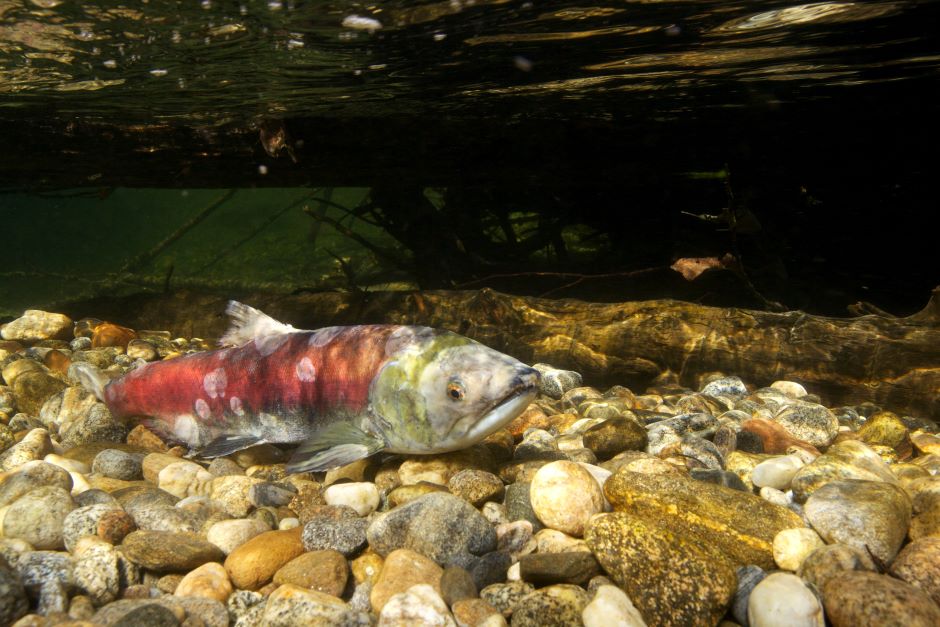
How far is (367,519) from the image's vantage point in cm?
287

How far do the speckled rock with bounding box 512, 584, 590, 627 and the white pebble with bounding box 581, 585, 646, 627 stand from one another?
4cm

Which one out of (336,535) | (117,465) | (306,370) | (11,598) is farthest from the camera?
(306,370)

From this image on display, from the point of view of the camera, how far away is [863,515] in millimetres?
2512

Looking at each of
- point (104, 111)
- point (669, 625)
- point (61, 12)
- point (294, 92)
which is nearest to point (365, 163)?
point (294, 92)

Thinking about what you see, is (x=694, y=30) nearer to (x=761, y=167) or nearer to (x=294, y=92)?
(x=761, y=167)

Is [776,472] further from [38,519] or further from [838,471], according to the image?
[38,519]

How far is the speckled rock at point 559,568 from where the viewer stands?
2.28m

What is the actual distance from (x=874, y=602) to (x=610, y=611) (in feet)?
3.03

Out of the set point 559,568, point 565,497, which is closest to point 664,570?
point 559,568

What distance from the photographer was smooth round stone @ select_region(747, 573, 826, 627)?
1.99m

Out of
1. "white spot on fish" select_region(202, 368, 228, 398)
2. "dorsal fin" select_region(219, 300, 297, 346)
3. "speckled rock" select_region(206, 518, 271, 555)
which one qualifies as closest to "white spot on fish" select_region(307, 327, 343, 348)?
"dorsal fin" select_region(219, 300, 297, 346)

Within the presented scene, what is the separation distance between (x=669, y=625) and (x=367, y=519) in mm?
1528

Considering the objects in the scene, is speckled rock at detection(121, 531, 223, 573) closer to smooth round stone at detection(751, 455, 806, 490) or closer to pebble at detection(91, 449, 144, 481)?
pebble at detection(91, 449, 144, 481)

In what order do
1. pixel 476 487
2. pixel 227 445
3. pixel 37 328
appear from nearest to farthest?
pixel 476 487 → pixel 227 445 → pixel 37 328
